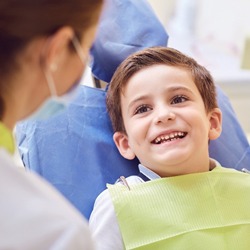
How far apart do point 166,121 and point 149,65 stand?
0.19m

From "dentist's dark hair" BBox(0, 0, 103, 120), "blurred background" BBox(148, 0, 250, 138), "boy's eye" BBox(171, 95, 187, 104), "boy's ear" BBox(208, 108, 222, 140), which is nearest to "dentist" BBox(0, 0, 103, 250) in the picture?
"dentist's dark hair" BBox(0, 0, 103, 120)

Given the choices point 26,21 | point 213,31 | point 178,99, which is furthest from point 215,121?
point 213,31

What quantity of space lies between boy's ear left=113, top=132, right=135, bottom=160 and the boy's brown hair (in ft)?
0.06

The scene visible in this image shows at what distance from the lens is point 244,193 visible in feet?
4.48

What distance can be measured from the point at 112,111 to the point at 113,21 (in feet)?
1.05

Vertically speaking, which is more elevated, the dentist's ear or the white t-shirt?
the dentist's ear

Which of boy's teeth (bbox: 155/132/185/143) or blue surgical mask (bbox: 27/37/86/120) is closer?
blue surgical mask (bbox: 27/37/86/120)

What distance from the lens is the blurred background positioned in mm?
2627

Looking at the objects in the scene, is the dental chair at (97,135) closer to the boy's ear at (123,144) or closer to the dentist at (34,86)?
the boy's ear at (123,144)

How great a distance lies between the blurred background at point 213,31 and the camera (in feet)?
8.62

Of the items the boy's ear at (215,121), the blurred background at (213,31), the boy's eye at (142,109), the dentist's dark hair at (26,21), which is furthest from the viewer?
the blurred background at (213,31)

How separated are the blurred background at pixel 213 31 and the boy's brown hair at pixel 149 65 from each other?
117cm

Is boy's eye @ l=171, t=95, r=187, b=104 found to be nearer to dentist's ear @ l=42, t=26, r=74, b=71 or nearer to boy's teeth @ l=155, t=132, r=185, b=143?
boy's teeth @ l=155, t=132, r=185, b=143

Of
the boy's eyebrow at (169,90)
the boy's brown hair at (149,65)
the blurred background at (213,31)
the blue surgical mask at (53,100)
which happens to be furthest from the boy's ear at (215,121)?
the blurred background at (213,31)
